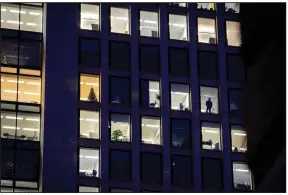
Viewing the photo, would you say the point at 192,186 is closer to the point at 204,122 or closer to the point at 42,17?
the point at 204,122

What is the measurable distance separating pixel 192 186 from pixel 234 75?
9.46 m

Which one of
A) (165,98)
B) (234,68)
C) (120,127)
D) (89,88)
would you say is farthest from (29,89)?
(234,68)

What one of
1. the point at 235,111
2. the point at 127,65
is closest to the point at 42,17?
the point at 127,65

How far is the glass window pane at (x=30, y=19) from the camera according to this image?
62000mm

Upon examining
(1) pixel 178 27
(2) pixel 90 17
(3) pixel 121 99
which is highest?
(2) pixel 90 17

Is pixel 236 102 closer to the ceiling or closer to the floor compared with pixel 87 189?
closer to the ceiling

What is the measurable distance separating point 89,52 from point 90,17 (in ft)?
10.4

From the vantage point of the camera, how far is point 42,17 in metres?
63.5

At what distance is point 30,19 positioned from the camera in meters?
62.7

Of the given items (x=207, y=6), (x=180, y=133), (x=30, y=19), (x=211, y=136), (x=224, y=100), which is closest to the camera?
(x=180, y=133)

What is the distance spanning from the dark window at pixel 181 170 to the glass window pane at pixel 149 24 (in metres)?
9.49

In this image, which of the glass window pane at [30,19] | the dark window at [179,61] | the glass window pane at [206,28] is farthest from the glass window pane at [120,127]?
the glass window pane at [206,28]

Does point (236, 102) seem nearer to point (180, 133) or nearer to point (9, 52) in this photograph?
point (180, 133)

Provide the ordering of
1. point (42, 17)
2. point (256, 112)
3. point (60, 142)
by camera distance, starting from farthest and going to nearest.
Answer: point (42, 17), point (60, 142), point (256, 112)
